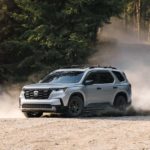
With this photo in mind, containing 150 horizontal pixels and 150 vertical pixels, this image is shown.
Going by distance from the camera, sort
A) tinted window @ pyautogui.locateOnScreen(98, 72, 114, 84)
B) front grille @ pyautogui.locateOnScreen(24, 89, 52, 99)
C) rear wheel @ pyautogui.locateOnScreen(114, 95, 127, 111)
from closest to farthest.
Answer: front grille @ pyautogui.locateOnScreen(24, 89, 52, 99), tinted window @ pyautogui.locateOnScreen(98, 72, 114, 84), rear wheel @ pyautogui.locateOnScreen(114, 95, 127, 111)

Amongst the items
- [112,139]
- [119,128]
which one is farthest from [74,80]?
[112,139]

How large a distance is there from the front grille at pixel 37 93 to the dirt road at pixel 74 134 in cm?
190

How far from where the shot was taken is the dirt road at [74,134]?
45.5 feet

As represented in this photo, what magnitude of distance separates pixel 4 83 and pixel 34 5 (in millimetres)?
4894

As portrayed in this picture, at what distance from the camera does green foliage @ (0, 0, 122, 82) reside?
104 ft

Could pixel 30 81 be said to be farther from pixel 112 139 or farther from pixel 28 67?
pixel 112 139

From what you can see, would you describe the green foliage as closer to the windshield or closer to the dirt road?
the windshield

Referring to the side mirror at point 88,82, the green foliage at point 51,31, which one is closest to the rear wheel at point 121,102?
the side mirror at point 88,82

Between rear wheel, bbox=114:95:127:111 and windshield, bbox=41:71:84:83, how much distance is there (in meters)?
2.02

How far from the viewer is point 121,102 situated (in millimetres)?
24141

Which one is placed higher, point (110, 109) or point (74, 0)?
point (74, 0)

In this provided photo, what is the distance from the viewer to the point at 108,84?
77.7ft

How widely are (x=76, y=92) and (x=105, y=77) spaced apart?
240 centimetres

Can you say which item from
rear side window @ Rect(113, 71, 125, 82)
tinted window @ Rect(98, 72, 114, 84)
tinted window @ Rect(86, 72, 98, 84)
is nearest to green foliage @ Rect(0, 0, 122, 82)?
rear side window @ Rect(113, 71, 125, 82)
